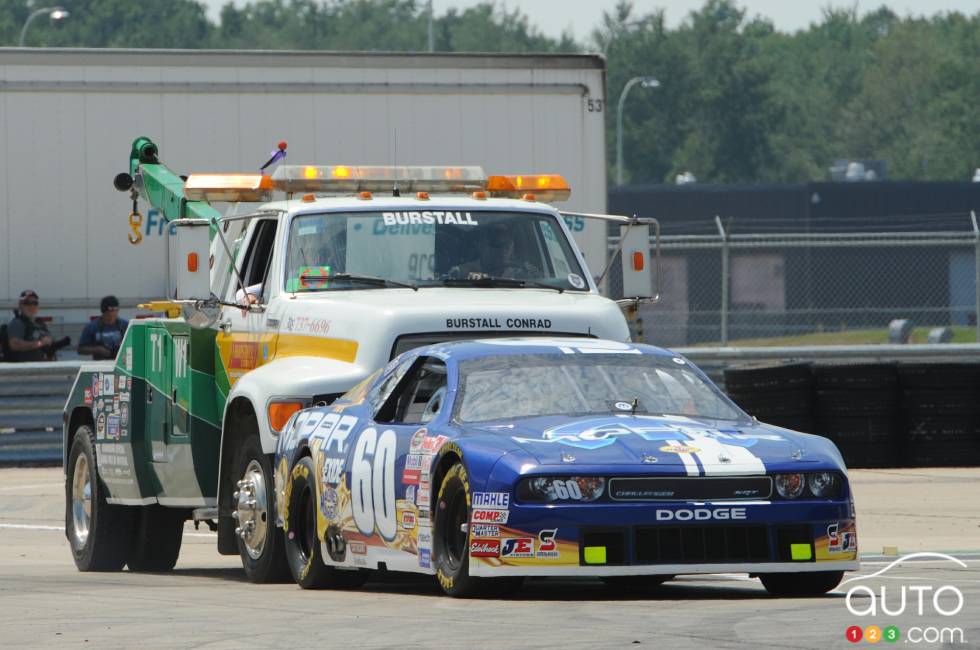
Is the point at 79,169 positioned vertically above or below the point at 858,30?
below

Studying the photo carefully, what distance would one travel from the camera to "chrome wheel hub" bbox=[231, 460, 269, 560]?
11484 millimetres

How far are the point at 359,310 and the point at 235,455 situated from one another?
4.05 feet

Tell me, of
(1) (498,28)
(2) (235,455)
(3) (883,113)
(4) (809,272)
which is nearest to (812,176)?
(3) (883,113)

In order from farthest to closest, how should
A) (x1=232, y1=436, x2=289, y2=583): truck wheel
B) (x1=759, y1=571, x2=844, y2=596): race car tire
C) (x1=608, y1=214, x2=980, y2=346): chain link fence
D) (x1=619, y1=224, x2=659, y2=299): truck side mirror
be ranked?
(x1=608, y1=214, x2=980, y2=346): chain link fence < (x1=619, y1=224, x2=659, y2=299): truck side mirror < (x1=232, y1=436, x2=289, y2=583): truck wheel < (x1=759, y1=571, x2=844, y2=596): race car tire

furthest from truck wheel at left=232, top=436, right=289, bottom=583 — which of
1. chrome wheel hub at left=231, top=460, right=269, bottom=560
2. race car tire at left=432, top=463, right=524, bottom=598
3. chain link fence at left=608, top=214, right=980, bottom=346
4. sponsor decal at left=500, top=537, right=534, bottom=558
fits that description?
chain link fence at left=608, top=214, right=980, bottom=346

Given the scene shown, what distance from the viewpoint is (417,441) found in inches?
386

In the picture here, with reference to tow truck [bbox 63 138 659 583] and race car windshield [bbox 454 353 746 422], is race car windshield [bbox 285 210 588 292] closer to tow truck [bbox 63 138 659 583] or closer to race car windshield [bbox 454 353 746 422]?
tow truck [bbox 63 138 659 583]

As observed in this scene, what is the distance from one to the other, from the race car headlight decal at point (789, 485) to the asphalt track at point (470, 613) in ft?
1.57

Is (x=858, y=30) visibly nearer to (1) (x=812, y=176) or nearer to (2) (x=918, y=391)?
(1) (x=812, y=176)

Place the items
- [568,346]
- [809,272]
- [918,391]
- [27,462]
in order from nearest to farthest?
[568,346], [918,391], [27,462], [809,272]

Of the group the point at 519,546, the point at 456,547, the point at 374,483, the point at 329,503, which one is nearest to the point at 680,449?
the point at 519,546

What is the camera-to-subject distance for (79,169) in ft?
74.1

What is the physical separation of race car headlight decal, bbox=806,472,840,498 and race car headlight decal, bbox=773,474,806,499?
0.05m

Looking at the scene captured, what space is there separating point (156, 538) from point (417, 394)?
13.2ft
